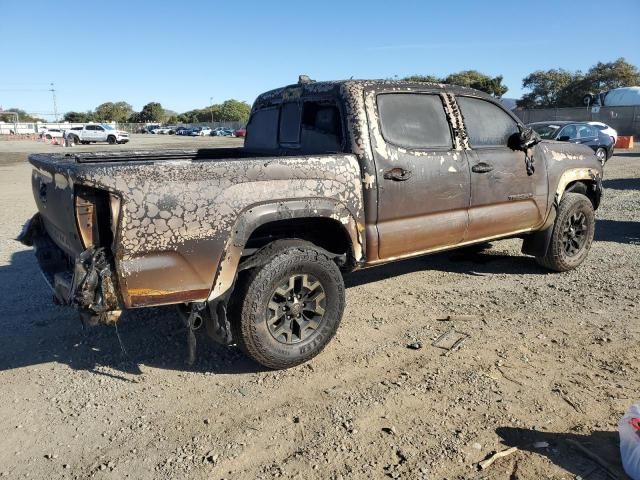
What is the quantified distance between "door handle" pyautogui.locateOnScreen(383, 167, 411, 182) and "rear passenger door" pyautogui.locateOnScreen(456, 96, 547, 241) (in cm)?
81

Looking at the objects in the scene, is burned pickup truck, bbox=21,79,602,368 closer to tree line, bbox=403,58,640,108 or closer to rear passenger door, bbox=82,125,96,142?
rear passenger door, bbox=82,125,96,142

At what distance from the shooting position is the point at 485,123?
16.1ft

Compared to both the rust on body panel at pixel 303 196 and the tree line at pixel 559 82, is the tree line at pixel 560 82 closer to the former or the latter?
the tree line at pixel 559 82

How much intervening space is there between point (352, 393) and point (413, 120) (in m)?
2.24

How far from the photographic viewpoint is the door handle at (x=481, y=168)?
4605 mm

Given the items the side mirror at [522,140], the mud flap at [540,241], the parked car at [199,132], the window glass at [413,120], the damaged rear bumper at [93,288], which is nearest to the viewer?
the damaged rear bumper at [93,288]

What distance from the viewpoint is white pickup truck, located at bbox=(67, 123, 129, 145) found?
1713 inches

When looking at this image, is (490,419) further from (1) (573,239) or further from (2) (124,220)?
(1) (573,239)

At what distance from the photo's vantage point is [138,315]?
470 centimetres

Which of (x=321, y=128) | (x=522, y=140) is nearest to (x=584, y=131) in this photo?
(x=522, y=140)

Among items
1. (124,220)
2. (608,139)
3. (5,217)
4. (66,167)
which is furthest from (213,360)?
(608,139)

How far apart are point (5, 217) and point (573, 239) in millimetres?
8999

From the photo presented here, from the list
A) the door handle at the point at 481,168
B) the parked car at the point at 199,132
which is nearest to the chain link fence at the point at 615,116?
the door handle at the point at 481,168

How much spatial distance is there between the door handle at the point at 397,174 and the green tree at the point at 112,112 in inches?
5046
